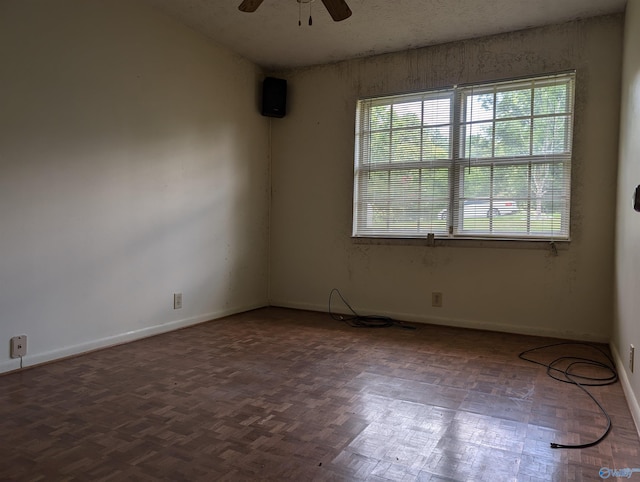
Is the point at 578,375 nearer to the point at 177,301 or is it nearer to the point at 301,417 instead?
the point at 301,417

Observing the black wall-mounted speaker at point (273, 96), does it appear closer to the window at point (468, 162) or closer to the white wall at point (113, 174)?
the white wall at point (113, 174)

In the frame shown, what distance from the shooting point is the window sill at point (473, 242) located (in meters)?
3.72

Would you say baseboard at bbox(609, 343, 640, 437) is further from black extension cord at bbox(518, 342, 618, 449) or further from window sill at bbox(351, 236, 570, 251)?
window sill at bbox(351, 236, 570, 251)

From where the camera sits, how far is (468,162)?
160 inches

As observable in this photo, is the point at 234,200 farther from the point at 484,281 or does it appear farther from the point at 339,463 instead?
the point at 339,463

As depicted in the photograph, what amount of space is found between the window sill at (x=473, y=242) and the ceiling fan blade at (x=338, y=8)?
7.31 ft

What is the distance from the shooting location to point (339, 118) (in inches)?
183

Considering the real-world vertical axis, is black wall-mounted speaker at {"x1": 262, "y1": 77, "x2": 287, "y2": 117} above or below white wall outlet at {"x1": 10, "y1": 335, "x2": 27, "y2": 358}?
above

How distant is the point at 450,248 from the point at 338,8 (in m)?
2.37

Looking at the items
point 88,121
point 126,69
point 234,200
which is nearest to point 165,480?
point 88,121

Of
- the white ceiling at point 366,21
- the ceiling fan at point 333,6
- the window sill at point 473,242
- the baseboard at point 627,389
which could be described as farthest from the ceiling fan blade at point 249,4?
the baseboard at point 627,389

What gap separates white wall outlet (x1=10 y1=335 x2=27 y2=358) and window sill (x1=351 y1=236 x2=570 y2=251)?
9.55 ft

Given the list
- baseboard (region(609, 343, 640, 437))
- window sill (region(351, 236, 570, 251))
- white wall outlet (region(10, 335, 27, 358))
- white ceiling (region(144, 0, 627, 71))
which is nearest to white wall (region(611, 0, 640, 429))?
baseboard (region(609, 343, 640, 437))

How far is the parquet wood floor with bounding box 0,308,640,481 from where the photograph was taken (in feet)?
5.47
